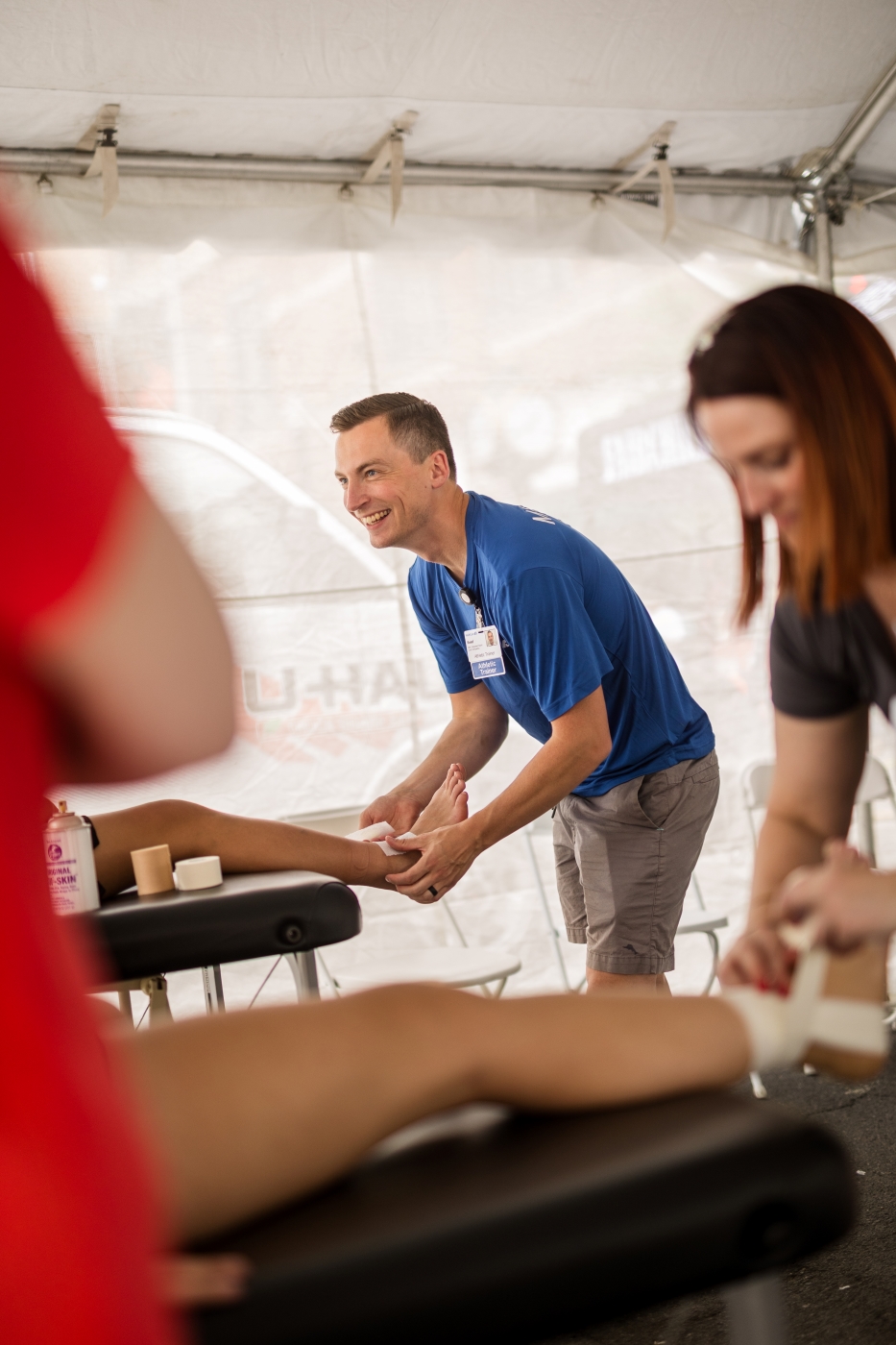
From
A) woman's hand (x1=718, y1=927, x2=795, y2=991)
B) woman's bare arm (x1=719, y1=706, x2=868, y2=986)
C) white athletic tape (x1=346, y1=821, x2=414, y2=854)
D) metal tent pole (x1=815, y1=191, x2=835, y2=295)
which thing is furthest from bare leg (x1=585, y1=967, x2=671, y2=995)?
metal tent pole (x1=815, y1=191, x2=835, y2=295)

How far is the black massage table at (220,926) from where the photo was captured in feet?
4.71

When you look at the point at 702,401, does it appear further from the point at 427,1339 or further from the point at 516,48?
the point at 516,48

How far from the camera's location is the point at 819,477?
0.93 meters

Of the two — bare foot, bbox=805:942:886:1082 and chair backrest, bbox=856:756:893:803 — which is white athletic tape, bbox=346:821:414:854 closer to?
bare foot, bbox=805:942:886:1082

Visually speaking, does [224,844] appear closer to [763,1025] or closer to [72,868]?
[72,868]

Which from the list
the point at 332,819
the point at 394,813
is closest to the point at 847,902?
the point at 394,813

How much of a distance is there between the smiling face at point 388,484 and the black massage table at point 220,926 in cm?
88

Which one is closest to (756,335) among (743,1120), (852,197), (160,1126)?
(743,1120)

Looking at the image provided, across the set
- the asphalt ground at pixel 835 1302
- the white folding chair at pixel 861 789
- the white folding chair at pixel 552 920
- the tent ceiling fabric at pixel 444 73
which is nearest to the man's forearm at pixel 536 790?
the asphalt ground at pixel 835 1302

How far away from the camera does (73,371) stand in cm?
40

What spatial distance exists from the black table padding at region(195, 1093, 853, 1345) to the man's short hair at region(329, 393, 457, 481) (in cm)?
169

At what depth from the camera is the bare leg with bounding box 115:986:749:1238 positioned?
0.70m

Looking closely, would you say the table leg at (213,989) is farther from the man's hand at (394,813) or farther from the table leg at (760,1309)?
the table leg at (760,1309)

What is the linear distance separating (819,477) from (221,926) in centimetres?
91
